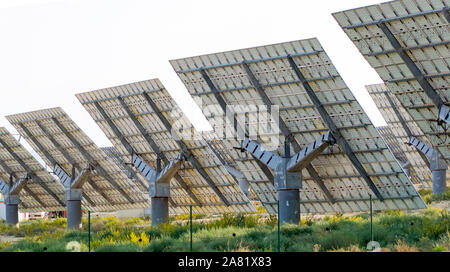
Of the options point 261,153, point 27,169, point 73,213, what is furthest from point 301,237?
point 27,169

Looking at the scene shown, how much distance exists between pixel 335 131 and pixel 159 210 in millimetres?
12315

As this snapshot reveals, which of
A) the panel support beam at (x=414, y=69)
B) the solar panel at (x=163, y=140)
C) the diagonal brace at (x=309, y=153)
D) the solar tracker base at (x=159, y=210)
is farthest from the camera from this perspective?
the solar tracker base at (x=159, y=210)

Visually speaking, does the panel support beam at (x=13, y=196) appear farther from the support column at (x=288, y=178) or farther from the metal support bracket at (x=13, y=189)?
the support column at (x=288, y=178)

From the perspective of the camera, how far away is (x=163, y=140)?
35.9 meters

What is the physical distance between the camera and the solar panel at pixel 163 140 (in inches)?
1356

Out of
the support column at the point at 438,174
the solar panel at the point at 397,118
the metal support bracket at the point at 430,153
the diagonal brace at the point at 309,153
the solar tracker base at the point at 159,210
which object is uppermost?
the solar panel at the point at 397,118

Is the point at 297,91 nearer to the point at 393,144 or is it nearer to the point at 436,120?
the point at 436,120

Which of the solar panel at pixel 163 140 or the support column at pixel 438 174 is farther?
the support column at pixel 438 174

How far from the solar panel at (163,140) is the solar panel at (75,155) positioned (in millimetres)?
3856

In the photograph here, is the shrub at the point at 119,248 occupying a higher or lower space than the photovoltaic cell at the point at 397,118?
lower

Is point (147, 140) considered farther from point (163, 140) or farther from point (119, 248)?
point (119, 248)

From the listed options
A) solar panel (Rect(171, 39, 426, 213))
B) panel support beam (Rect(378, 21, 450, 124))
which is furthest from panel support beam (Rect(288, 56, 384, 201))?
panel support beam (Rect(378, 21, 450, 124))

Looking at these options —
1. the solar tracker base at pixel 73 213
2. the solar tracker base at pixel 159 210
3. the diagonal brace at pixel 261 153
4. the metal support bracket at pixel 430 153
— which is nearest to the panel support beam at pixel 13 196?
the solar tracker base at pixel 73 213
